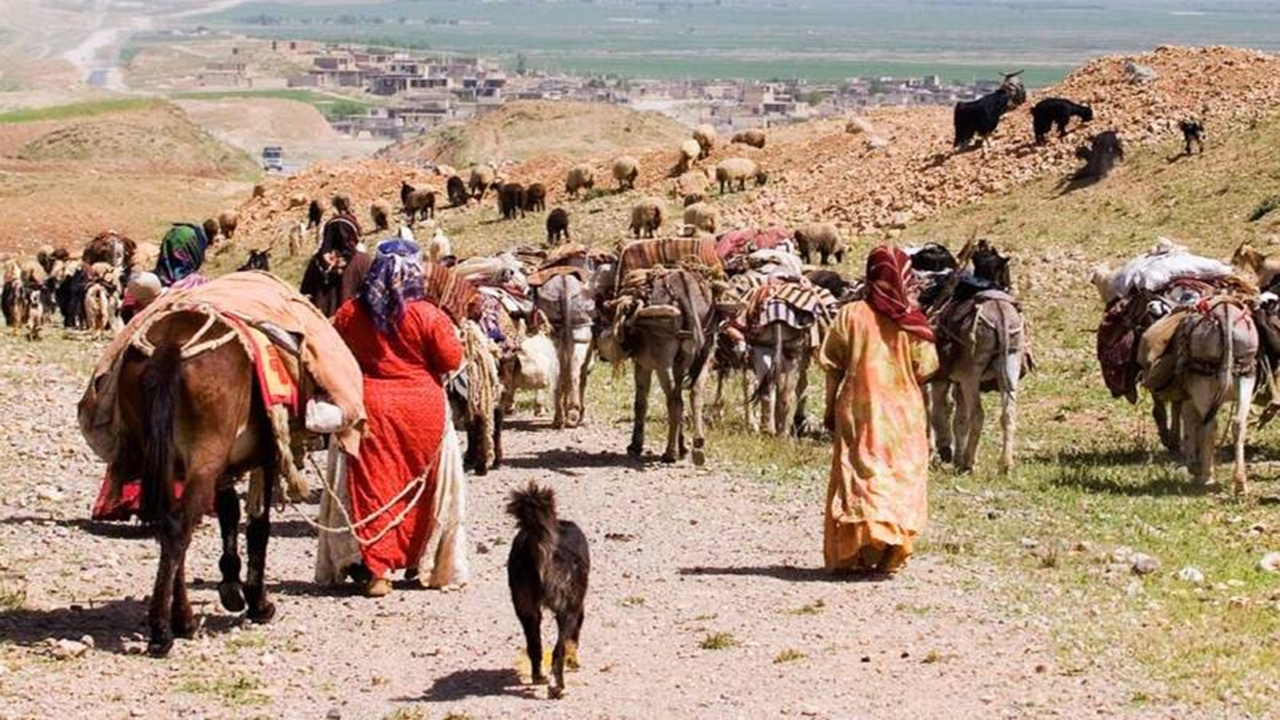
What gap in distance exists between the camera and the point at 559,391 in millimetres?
17719

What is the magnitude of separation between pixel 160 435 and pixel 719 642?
2.81m

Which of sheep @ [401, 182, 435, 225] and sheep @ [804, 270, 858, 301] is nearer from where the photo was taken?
sheep @ [804, 270, 858, 301]

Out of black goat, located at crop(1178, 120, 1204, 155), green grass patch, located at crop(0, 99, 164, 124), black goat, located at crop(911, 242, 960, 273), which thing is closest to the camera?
black goat, located at crop(911, 242, 960, 273)

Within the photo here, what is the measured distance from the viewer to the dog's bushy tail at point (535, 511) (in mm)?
8732

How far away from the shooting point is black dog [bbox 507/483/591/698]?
8766mm

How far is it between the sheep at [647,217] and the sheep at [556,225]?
131cm

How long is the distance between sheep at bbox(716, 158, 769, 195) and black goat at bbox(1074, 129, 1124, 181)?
9833 millimetres

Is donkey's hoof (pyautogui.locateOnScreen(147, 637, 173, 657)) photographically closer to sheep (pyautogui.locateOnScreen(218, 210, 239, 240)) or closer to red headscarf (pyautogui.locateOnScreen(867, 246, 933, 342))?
red headscarf (pyautogui.locateOnScreen(867, 246, 933, 342))

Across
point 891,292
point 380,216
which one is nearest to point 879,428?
point 891,292

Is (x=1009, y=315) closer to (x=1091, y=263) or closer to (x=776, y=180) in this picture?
(x=1091, y=263)

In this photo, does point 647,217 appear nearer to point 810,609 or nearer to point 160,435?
point 810,609

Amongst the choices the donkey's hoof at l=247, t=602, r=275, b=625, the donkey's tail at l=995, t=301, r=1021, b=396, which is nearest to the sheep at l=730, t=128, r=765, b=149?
the donkey's tail at l=995, t=301, r=1021, b=396

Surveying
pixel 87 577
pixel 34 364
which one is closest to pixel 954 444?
pixel 87 577

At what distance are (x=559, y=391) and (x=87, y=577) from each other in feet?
22.9
